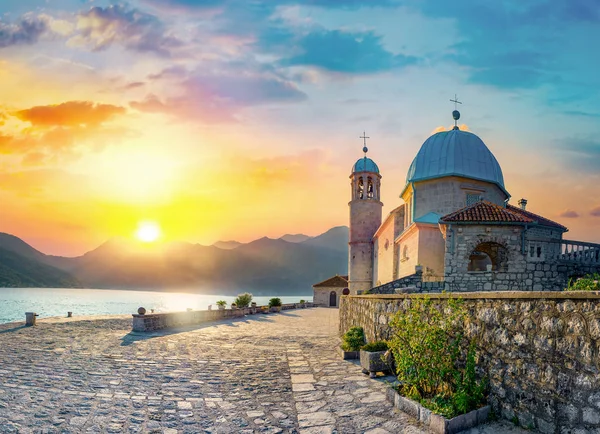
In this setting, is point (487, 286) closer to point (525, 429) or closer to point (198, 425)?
point (525, 429)

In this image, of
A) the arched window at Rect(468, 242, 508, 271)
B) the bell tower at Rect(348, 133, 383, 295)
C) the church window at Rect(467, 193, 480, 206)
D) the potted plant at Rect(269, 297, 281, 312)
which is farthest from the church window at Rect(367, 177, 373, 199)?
the arched window at Rect(468, 242, 508, 271)

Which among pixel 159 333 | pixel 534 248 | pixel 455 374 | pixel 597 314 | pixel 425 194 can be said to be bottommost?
pixel 159 333

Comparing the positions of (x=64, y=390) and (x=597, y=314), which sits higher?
(x=597, y=314)

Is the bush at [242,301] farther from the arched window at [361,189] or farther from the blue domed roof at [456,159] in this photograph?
the blue domed roof at [456,159]

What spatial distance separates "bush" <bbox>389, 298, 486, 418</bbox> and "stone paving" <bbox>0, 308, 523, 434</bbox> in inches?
15.8

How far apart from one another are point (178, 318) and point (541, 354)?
17.9m

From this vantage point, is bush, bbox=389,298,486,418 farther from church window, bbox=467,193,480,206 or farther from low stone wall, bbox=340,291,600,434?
church window, bbox=467,193,480,206

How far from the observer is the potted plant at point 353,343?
1016 centimetres

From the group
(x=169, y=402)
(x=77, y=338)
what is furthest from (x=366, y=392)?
(x=77, y=338)

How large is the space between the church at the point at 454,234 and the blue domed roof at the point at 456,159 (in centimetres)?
6

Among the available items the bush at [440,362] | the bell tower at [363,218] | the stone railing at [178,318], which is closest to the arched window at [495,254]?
the bush at [440,362]

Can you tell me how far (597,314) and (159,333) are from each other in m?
15.4

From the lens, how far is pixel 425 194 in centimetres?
2459

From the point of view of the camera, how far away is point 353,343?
409 inches
